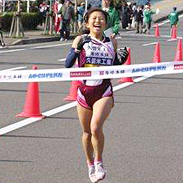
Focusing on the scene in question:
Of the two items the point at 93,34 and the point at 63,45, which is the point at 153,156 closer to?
the point at 93,34

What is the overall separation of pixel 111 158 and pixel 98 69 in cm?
161

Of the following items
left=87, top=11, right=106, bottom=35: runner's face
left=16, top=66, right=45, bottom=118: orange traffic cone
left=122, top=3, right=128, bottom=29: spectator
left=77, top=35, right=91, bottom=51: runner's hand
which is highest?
left=87, top=11, right=106, bottom=35: runner's face

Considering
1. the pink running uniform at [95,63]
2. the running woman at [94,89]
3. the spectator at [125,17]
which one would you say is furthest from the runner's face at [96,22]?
the spectator at [125,17]

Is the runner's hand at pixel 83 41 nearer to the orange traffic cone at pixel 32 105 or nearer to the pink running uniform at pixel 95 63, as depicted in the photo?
the pink running uniform at pixel 95 63

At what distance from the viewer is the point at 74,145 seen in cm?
866

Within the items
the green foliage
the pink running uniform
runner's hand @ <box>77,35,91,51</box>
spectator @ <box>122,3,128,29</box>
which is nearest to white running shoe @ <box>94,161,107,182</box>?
the pink running uniform

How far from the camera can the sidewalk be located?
30.0 meters

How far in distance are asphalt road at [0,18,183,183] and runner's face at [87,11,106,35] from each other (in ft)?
4.86

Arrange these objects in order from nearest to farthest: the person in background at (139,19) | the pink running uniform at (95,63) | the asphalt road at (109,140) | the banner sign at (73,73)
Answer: the pink running uniform at (95,63)
the asphalt road at (109,140)
the banner sign at (73,73)
the person in background at (139,19)

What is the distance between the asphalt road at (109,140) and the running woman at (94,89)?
1.17ft

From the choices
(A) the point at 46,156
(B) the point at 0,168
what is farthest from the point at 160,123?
(B) the point at 0,168

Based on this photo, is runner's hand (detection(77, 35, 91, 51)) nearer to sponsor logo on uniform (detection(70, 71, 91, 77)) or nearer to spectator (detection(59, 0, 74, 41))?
sponsor logo on uniform (detection(70, 71, 91, 77))

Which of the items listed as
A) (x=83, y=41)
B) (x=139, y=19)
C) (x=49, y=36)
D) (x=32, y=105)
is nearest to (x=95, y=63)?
(x=83, y=41)

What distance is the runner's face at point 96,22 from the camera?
6.64 metres
